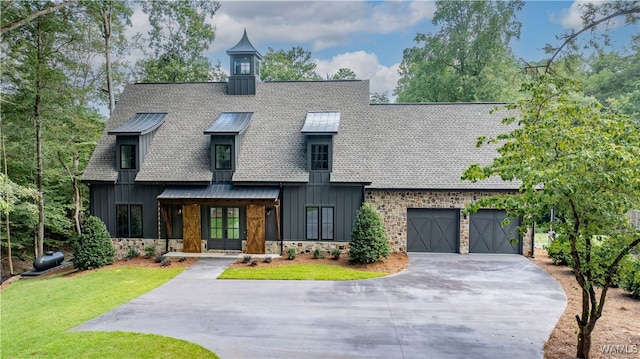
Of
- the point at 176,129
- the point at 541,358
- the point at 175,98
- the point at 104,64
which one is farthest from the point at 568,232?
the point at 104,64

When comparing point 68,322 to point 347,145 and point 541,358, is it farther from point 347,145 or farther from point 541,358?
point 347,145

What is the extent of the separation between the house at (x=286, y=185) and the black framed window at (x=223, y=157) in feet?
0.14

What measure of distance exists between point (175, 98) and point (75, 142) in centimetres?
680

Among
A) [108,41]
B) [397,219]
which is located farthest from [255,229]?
[108,41]

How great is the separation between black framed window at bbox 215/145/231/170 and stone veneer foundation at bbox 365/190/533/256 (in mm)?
5993

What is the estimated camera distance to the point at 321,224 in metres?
15.4

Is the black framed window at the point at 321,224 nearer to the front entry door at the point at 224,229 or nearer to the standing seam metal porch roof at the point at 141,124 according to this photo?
the front entry door at the point at 224,229

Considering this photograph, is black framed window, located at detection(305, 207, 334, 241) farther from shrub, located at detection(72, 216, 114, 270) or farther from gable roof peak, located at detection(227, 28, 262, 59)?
gable roof peak, located at detection(227, 28, 262, 59)

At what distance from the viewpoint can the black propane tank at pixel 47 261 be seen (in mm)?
15258

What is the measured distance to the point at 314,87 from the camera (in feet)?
61.6

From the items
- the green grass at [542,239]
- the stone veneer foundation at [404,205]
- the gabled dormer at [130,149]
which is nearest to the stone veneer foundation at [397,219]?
Answer: the stone veneer foundation at [404,205]

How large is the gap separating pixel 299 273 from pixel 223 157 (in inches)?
240

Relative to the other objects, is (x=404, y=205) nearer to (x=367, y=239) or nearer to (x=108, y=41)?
(x=367, y=239)

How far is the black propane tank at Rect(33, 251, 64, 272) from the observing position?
15258 mm
